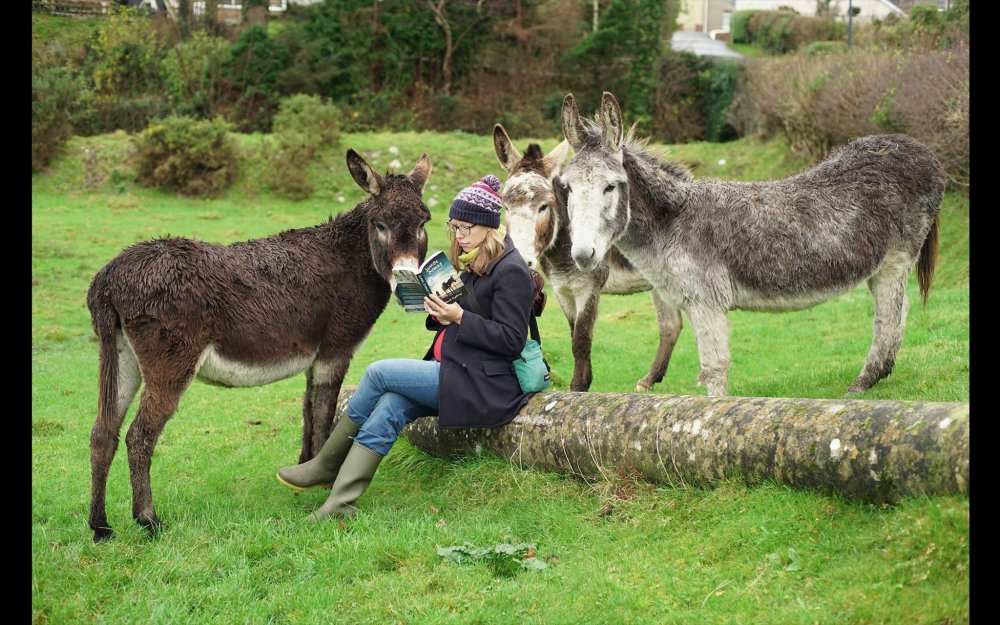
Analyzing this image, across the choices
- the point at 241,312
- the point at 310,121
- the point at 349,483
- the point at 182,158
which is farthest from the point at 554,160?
the point at 310,121

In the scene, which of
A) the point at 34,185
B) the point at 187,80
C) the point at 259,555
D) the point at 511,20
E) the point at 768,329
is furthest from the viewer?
the point at 511,20

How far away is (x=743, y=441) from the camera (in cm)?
480

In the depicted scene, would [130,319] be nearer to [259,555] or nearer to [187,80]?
[259,555]

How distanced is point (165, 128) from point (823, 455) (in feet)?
72.5

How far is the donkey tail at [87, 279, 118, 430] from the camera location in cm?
525

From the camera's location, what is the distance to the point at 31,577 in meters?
4.55

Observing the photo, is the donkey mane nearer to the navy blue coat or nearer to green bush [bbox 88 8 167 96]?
the navy blue coat

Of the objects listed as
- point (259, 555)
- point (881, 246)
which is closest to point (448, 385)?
point (259, 555)

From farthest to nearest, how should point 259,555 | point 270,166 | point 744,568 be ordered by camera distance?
point 270,166, point 259,555, point 744,568

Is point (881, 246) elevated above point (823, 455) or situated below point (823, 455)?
above

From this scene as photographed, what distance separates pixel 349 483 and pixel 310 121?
825 inches

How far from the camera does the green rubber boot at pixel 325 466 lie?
5648mm

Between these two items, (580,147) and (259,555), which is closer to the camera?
(259,555)

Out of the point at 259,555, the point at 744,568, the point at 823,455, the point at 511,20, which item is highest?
the point at 511,20
